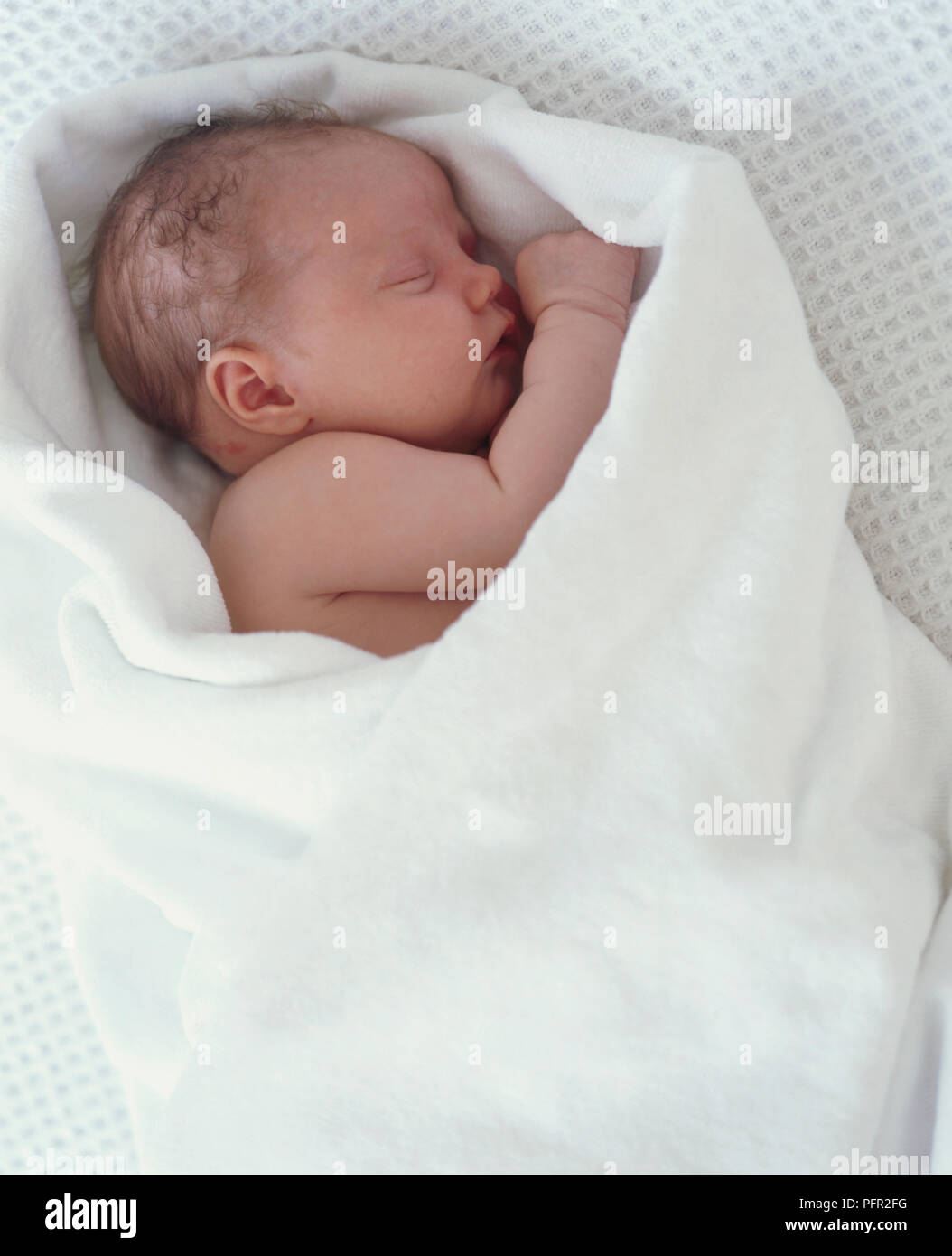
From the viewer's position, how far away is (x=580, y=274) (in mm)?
1047

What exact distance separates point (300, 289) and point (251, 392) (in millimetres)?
102

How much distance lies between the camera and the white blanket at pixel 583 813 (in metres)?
0.85

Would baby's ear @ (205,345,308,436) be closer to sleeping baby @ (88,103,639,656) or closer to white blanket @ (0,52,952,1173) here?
sleeping baby @ (88,103,639,656)

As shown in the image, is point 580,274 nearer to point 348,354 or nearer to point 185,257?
point 348,354

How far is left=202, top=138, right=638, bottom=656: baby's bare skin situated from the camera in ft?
3.20

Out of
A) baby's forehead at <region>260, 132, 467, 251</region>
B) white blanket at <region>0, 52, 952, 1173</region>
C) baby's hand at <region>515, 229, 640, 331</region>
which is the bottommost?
white blanket at <region>0, 52, 952, 1173</region>

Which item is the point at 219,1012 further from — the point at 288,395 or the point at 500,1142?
the point at 288,395

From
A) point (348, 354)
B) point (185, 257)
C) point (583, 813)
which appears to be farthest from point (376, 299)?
point (583, 813)

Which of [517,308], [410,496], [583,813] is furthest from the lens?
[517,308]

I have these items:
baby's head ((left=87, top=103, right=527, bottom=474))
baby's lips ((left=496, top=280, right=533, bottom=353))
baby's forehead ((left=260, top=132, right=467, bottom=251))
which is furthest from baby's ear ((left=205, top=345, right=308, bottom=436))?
baby's lips ((left=496, top=280, right=533, bottom=353))

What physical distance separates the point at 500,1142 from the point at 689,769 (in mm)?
317

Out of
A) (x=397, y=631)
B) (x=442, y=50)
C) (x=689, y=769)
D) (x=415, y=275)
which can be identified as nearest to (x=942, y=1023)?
(x=689, y=769)

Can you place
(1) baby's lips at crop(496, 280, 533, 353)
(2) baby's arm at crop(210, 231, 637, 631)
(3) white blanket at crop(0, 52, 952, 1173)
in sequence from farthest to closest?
(1) baby's lips at crop(496, 280, 533, 353), (2) baby's arm at crop(210, 231, 637, 631), (3) white blanket at crop(0, 52, 952, 1173)

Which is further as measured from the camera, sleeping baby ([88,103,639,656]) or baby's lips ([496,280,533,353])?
baby's lips ([496,280,533,353])
